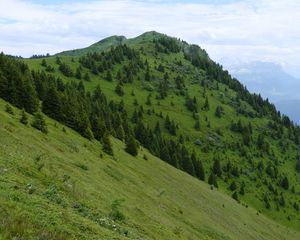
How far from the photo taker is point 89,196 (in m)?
33.2

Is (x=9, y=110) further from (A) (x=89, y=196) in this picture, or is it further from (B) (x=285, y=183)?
(B) (x=285, y=183)

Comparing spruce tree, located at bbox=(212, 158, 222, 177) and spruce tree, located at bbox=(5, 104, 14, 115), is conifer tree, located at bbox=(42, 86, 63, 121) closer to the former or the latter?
spruce tree, located at bbox=(5, 104, 14, 115)

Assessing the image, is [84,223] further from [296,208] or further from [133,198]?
[296,208]

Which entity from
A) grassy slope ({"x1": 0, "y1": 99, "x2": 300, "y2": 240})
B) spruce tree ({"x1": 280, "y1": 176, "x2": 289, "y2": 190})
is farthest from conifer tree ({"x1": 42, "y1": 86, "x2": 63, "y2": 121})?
spruce tree ({"x1": 280, "y1": 176, "x2": 289, "y2": 190})

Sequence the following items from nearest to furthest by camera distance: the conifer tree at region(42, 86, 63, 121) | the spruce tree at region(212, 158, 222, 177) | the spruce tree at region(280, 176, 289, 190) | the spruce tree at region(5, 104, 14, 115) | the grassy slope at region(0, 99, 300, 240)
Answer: the grassy slope at region(0, 99, 300, 240) → the spruce tree at region(5, 104, 14, 115) → the conifer tree at region(42, 86, 63, 121) → the spruce tree at region(212, 158, 222, 177) → the spruce tree at region(280, 176, 289, 190)

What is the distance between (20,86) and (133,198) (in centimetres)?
2450

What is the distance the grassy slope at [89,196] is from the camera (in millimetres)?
18750

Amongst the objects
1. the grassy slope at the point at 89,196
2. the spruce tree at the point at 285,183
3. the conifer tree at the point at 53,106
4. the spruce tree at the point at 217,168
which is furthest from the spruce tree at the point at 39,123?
the spruce tree at the point at 285,183

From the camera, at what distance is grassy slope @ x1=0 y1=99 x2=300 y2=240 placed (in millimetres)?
18750

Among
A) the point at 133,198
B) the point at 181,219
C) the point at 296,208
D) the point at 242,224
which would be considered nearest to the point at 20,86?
the point at 133,198

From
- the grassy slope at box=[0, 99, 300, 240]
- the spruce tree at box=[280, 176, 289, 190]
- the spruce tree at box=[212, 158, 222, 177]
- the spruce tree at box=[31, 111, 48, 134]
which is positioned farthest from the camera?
the spruce tree at box=[280, 176, 289, 190]

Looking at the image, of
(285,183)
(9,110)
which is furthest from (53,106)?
(285,183)

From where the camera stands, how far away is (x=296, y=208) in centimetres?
16050

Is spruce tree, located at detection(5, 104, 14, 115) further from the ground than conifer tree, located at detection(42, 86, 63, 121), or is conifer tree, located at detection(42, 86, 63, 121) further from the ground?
conifer tree, located at detection(42, 86, 63, 121)
